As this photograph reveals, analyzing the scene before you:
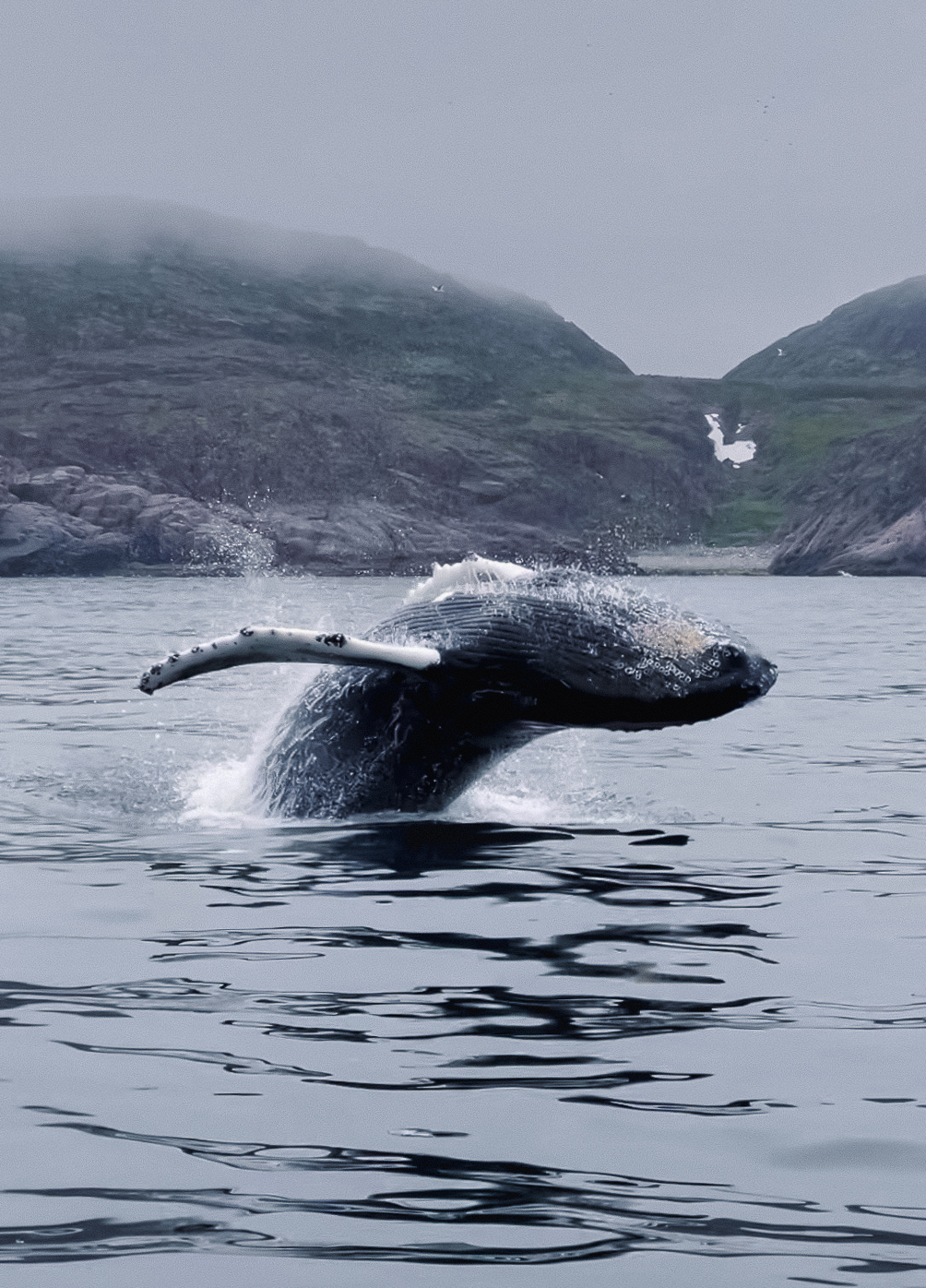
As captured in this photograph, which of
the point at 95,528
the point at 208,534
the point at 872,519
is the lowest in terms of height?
the point at 208,534

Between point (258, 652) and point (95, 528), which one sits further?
point (95, 528)

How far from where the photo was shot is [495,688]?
26.9 ft

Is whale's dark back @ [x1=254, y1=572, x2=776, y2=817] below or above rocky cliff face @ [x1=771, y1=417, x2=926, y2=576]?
A: below

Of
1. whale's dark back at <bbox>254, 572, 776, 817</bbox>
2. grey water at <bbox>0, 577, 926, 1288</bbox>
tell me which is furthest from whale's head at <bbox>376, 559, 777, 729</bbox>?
grey water at <bbox>0, 577, 926, 1288</bbox>

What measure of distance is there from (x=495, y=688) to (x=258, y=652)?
146cm

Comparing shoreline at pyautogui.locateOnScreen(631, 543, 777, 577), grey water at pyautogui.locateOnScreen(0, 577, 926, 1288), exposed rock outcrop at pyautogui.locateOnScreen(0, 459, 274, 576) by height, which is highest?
exposed rock outcrop at pyautogui.locateOnScreen(0, 459, 274, 576)

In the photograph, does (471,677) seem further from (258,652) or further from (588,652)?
(258,652)

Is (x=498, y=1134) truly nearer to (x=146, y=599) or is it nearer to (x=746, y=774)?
(x=746, y=774)

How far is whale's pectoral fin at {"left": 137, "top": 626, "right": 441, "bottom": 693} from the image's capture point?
7.16m

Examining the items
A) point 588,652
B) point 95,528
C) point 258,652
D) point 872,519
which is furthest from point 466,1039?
point 872,519

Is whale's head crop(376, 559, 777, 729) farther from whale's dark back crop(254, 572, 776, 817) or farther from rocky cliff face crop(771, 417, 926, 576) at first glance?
Result: rocky cliff face crop(771, 417, 926, 576)

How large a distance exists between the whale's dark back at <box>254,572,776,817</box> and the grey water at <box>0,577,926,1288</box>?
34 cm

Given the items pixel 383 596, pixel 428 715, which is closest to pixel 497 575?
pixel 428 715

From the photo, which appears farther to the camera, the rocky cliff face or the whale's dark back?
the rocky cliff face
